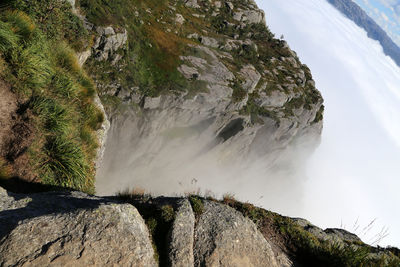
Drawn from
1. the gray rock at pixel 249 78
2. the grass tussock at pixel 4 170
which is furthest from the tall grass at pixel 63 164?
the gray rock at pixel 249 78

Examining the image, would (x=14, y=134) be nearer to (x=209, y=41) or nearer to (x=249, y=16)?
(x=209, y=41)

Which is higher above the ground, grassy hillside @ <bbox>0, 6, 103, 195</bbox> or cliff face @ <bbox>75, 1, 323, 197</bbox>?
grassy hillside @ <bbox>0, 6, 103, 195</bbox>

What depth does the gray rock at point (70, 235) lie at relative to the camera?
4664 millimetres

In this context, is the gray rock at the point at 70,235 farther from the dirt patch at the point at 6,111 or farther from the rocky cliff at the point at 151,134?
the dirt patch at the point at 6,111

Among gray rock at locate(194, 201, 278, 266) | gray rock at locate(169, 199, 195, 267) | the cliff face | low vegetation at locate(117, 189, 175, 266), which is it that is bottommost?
the cliff face

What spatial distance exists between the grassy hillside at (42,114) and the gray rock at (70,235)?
8.49 ft

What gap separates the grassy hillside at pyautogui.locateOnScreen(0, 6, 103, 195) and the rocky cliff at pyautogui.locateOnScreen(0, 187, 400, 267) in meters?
1.99

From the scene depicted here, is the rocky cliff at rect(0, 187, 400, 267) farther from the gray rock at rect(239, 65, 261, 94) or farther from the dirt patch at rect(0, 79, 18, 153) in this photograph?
the gray rock at rect(239, 65, 261, 94)

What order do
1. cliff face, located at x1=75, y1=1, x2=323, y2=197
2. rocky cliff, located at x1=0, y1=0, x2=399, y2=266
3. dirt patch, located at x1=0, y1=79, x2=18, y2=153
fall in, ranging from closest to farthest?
rocky cliff, located at x1=0, y1=0, x2=399, y2=266 → dirt patch, located at x1=0, y1=79, x2=18, y2=153 → cliff face, located at x1=75, y1=1, x2=323, y2=197

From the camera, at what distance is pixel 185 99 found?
4409 cm

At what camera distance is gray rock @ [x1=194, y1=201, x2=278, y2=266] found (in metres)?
6.48

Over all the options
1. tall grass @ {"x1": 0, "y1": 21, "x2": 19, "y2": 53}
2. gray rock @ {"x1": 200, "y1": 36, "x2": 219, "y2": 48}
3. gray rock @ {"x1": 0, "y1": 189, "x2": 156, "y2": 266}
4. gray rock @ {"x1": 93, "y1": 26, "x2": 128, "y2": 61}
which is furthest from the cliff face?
gray rock @ {"x1": 0, "y1": 189, "x2": 156, "y2": 266}

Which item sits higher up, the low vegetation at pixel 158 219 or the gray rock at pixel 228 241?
the gray rock at pixel 228 241

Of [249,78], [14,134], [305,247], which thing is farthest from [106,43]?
[305,247]
